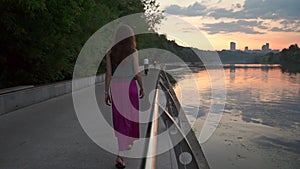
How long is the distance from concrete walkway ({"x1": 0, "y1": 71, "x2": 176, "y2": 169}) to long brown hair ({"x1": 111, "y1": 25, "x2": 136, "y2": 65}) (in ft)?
5.31

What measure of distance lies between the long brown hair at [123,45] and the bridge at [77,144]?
765 mm

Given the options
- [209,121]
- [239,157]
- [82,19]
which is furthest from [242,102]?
[239,157]

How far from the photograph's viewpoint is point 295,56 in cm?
13962

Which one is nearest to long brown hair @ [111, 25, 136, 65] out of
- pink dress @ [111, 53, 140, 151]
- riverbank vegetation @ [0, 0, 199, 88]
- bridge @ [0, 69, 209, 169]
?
pink dress @ [111, 53, 140, 151]

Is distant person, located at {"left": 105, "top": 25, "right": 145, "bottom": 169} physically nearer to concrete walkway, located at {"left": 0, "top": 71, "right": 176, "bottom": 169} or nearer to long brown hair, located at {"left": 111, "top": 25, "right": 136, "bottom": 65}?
long brown hair, located at {"left": 111, "top": 25, "right": 136, "bottom": 65}

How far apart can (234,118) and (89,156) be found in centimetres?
1029

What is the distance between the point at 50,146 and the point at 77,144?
511 mm

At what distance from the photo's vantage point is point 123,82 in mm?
4969

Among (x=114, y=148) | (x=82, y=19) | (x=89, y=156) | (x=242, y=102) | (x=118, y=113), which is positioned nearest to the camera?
(x=118, y=113)

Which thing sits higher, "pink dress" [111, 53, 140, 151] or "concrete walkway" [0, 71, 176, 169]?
"pink dress" [111, 53, 140, 151]

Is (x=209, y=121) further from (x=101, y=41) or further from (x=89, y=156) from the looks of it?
(x=101, y=41)

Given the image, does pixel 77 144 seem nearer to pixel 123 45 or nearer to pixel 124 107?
pixel 124 107

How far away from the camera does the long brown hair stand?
4.89 m

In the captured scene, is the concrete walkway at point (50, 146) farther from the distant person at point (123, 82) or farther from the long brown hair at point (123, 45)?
the long brown hair at point (123, 45)
